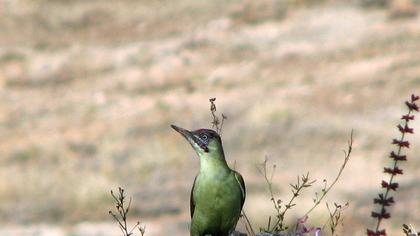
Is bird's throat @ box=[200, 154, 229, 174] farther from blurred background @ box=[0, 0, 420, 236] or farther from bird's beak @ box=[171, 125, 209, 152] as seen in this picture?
blurred background @ box=[0, 0, 420, 236]

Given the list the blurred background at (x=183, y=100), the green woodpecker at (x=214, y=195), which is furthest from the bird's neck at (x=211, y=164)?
the blurred background at (x=183, y=100)

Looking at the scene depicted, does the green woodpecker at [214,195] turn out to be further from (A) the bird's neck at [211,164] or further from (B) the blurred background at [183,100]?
(B) the blurred background at [183,100]

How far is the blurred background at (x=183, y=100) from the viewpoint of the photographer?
108 ft

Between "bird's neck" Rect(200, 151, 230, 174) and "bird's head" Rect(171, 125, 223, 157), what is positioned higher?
"bird's head" Rect(171, 125, 223, 157)

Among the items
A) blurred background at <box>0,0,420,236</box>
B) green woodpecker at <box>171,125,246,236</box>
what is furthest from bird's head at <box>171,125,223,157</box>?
blurred background at <box>0,0,420,236</box>

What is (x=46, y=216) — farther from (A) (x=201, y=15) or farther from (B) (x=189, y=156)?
(A) (x=201, y=15)

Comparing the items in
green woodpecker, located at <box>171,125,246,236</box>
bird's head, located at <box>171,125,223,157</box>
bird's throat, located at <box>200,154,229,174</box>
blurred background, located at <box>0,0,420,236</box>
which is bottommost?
green woodpecker, located at <box>171,125,246,236</box>

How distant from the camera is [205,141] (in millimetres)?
9180

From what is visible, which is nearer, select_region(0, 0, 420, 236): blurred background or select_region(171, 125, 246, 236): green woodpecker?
select_region(171, 125, 246, 236): green woodpecker

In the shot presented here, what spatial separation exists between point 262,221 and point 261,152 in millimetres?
6290

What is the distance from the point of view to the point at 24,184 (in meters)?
36.2

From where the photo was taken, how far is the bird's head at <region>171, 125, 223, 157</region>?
913cm

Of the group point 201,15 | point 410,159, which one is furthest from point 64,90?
point 410,159

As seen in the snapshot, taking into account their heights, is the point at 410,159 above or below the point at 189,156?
below
